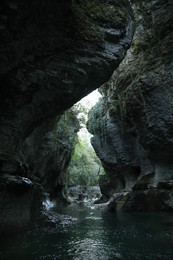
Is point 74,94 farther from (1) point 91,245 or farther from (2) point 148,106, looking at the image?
(2) point 148,106

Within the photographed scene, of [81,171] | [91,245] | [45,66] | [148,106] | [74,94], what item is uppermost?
[81,171]

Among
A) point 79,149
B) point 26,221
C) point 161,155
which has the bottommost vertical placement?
point 26,221

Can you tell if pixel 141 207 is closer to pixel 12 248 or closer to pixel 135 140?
pixel 135 140

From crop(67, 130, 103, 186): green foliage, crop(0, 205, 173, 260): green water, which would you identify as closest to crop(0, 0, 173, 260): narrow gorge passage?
crop(0, 205, 173, 260): green water

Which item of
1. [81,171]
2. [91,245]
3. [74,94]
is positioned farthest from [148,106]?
[81,171]

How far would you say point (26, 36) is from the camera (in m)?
7.99

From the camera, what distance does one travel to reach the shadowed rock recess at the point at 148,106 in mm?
17188

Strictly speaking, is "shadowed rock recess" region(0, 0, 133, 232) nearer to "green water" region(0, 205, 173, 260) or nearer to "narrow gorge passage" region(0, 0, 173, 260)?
"narrow gorge passage" region(0, 0, 173, 260)

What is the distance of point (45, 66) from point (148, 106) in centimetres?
1020

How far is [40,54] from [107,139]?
62.4ft

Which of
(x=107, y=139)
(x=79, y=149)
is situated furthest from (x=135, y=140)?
(x=79, y=149)

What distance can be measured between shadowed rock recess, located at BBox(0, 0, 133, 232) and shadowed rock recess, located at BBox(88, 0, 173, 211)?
6.68m

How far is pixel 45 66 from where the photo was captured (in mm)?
9641

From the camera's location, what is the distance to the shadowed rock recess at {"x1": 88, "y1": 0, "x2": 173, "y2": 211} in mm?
17188
